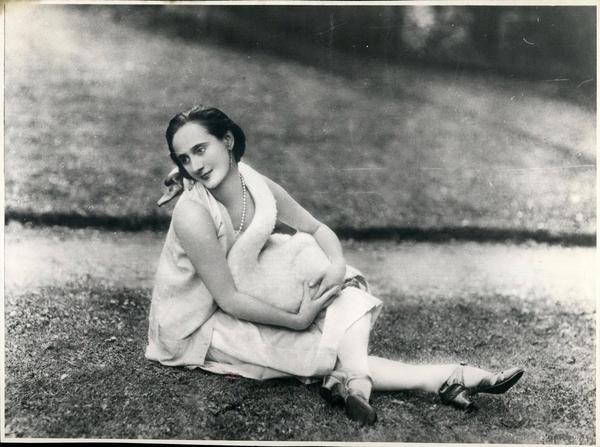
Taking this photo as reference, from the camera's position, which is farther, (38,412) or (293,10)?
(293,10)

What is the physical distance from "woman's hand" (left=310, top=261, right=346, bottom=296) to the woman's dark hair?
2.58ft

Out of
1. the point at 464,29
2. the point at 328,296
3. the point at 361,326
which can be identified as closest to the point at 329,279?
the point at 328,296

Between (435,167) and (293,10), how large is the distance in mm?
1276

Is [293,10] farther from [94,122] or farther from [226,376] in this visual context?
[226,376]

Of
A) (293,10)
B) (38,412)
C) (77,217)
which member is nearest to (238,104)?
(293,10)

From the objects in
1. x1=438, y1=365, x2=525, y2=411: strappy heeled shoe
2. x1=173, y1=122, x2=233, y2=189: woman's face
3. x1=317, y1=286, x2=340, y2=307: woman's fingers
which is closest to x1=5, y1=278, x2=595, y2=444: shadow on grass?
x1=438, y1=365, x2=525, y2=411: strappy heeled shoe

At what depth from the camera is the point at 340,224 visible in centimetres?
457

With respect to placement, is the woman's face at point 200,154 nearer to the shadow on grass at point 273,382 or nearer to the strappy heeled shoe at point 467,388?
the shadow on grass at point 273,382

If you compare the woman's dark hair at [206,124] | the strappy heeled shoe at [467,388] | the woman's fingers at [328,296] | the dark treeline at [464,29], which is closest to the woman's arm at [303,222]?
the woman's fingers at [328,296]

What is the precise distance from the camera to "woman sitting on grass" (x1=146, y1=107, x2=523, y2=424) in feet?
12.0

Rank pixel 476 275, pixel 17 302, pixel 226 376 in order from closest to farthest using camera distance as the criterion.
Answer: pixel 226 376
pixel 17 302
pixel 476 275

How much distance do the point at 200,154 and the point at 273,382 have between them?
4.13ft

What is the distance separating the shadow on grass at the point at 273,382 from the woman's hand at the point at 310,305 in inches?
14.1

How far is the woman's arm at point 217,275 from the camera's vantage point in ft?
11.8
